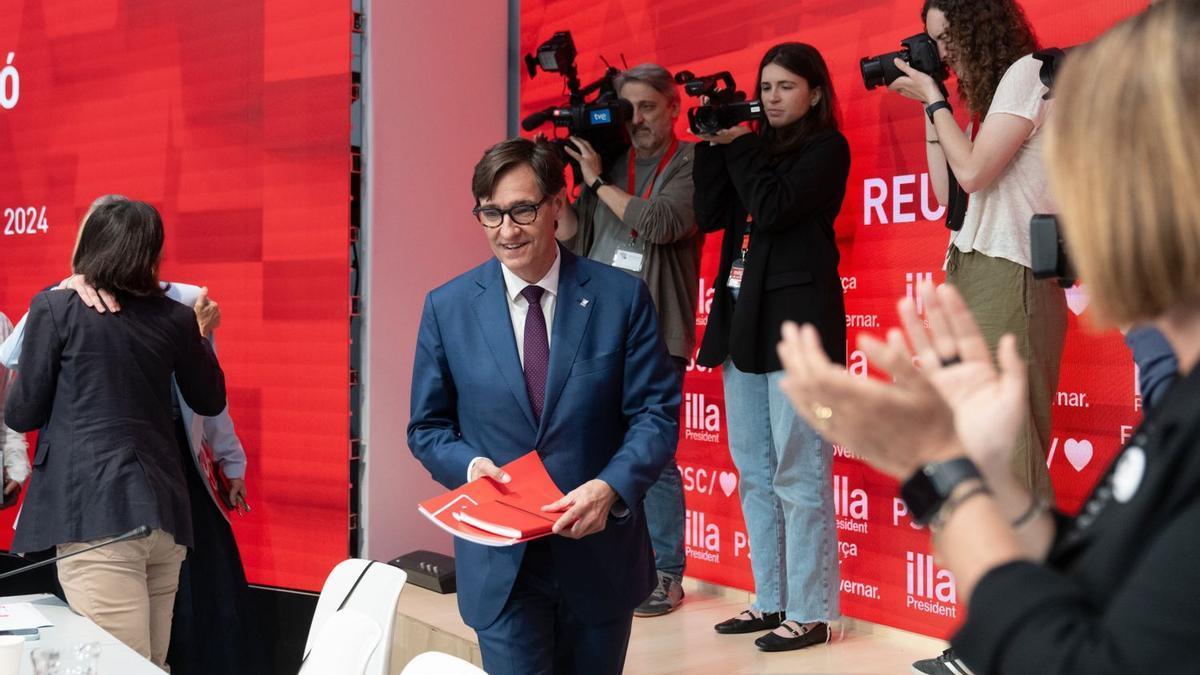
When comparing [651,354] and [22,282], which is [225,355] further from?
[651,354]

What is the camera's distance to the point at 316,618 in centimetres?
A: 294

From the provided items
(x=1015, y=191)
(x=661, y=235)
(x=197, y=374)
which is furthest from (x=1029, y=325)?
(x=197, y=374)

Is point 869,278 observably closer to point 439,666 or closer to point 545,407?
point 545,407

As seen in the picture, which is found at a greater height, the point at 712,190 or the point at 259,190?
the point at 259,190

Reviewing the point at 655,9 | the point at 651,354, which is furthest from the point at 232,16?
the point at 651,354

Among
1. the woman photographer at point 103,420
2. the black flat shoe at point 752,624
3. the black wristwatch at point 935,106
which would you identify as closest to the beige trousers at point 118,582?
the woman photographer at point 103,420

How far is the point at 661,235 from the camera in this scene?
164 inches

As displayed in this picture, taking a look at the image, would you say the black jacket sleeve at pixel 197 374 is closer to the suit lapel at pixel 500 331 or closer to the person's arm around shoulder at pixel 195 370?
the person's arm around shoulder at pixel 195 370

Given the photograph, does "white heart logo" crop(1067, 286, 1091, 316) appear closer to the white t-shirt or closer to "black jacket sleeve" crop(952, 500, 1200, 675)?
the white t-shirt

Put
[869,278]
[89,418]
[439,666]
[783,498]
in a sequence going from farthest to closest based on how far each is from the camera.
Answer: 1. [869,278]
2. [783,498]
3. [89,418]
4. [439,666]

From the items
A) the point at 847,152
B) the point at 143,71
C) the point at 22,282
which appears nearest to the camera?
the point at 847,152

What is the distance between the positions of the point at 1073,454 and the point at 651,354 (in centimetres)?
160

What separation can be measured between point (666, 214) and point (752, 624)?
1.46 meters

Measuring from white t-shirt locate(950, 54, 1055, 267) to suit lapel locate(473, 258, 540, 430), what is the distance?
139 centimetres
